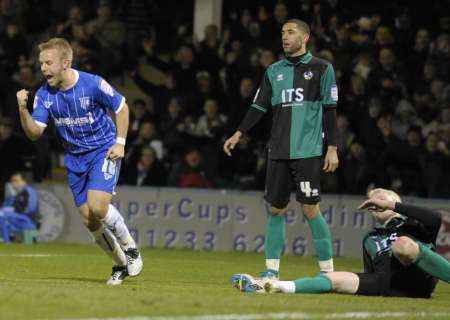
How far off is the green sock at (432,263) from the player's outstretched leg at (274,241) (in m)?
2.15

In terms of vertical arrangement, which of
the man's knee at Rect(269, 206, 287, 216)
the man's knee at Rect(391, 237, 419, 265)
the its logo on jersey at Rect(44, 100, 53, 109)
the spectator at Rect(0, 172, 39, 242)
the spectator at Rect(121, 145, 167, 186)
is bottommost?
the spectator at Rect(0, 172, 39, 242)

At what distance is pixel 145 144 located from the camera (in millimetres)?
18375

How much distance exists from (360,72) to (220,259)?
14.9ft

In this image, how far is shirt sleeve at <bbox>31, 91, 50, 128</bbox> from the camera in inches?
398

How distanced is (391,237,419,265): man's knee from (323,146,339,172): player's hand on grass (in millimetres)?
1893

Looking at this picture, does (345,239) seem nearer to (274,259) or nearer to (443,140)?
(443,140)

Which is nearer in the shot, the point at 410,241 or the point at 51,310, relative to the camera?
the point at 51,310

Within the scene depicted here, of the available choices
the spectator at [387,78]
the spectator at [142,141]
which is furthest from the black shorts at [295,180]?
the spectator at [142,141]

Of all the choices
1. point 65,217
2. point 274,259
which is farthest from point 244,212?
point 274,259

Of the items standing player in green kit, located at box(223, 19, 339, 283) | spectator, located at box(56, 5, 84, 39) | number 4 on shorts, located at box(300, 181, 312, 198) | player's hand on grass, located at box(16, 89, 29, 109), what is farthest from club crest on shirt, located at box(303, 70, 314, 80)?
Result: spectator, located at box(56, 5, 84, 39)

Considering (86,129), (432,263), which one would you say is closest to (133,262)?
(86,129)

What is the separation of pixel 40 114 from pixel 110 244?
1.27 metres

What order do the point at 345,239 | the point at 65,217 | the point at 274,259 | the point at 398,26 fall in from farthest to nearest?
the point at 398,26 < the point at 65,217 < the point at 345,239 < the point at 274,259

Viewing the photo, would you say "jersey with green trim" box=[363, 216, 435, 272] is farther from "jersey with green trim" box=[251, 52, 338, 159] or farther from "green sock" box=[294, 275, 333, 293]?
"jersey with green trim" box=[251, 52, 338, 159]
